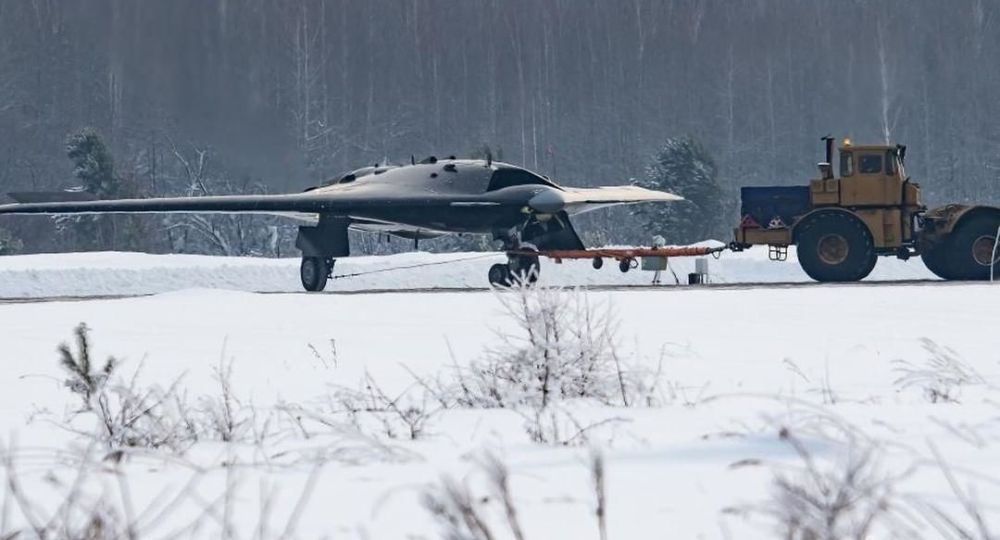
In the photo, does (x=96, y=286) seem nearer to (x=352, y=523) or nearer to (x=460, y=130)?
(x=352, y=523)

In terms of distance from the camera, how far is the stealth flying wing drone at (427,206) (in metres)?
23.8

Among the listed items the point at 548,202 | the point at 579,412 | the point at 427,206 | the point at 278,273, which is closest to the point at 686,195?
the point at 278,273

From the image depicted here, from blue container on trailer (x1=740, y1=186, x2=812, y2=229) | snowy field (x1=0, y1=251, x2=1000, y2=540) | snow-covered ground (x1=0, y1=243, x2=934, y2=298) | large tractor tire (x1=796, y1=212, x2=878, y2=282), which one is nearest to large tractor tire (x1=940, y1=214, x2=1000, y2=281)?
large tractor tire (x1=796, y1=212, x2=878, y2=282)

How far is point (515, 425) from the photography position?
20.1 ft

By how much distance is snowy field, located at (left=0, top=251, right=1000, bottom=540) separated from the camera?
3.65m

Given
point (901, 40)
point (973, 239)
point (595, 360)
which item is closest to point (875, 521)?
point (595, 360)

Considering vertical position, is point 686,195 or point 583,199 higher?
point 686,195

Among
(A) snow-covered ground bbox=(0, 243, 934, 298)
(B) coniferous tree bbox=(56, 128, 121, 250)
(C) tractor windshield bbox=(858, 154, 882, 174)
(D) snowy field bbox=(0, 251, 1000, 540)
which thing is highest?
(B) coniferous tree bbox=(56, 128, 121, 250)

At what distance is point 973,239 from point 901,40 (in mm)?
80668

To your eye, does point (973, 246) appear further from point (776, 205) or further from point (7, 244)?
point (7, 244)

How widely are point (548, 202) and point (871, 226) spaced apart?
6.10 metres

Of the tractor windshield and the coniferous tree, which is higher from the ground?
the coniferous tree

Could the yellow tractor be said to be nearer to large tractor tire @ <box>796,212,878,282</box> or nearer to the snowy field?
Answer: large tractor tire @ <box>796,212,878,282</box>

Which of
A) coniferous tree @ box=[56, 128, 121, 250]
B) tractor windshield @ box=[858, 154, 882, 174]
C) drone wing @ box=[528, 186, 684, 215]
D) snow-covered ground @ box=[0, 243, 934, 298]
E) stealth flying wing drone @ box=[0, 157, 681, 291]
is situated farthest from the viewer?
coniferous tree @ box=[56, 128, 121, 250]
